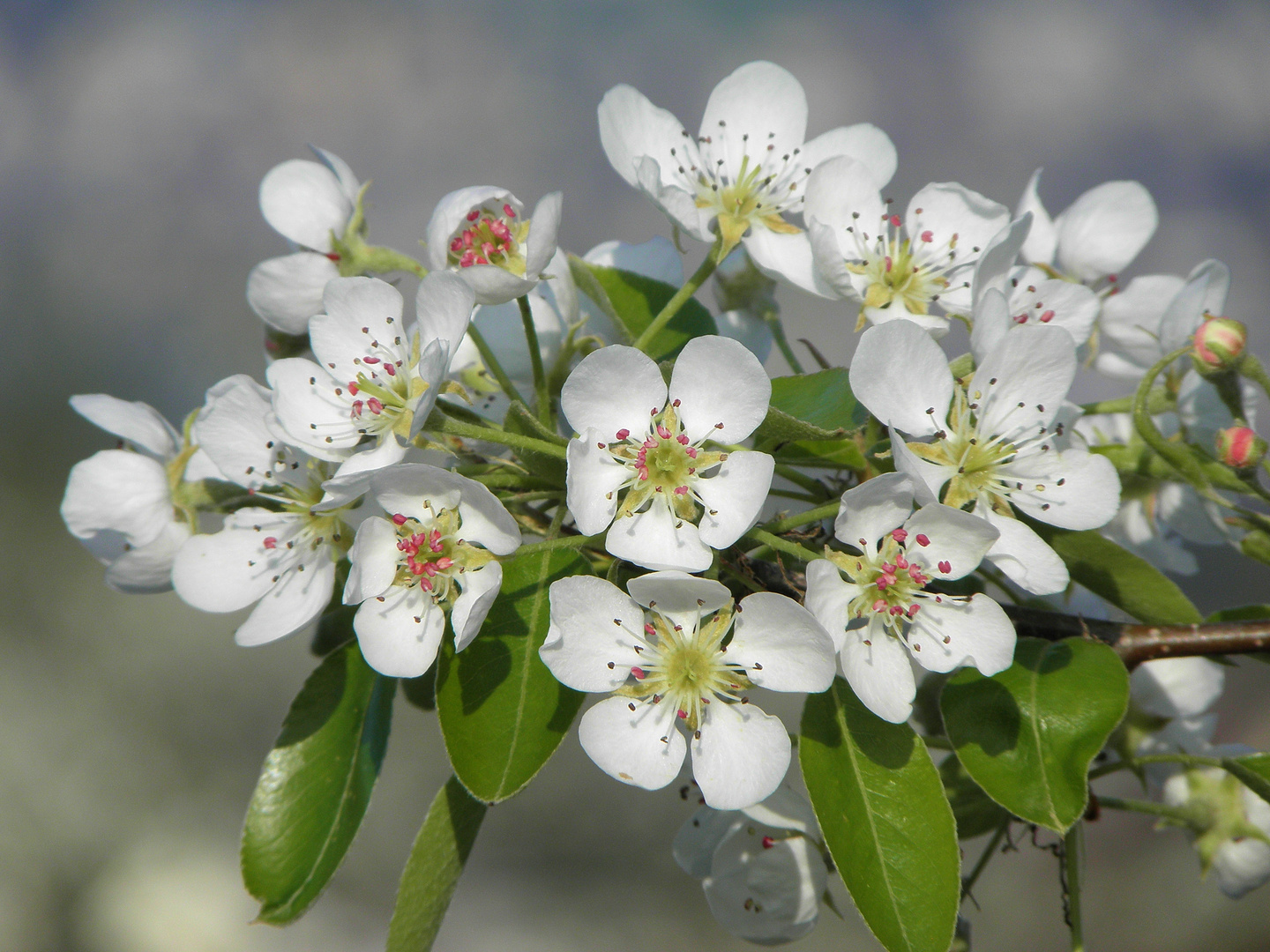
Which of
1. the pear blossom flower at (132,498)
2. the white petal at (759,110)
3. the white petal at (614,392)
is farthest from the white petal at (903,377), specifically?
the pear blossom flower at (132,498)

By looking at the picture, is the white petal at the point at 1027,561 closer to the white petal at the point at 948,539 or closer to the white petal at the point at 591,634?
the white petal at the point at 948,539

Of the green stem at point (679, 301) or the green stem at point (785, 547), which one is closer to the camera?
the green stem at point (785, 547)

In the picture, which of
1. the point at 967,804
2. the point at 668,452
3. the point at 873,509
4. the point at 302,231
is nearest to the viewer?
the point at 873,509

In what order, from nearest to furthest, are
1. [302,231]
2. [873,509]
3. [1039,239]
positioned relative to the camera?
[873,509] < [302,231] < [1039,239]

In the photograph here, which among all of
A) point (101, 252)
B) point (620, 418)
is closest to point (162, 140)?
point (101, 252)

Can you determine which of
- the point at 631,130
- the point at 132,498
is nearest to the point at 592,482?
the point at 631,130

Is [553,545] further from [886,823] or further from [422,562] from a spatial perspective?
[886,823]

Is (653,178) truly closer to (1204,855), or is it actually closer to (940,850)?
(940,850)
